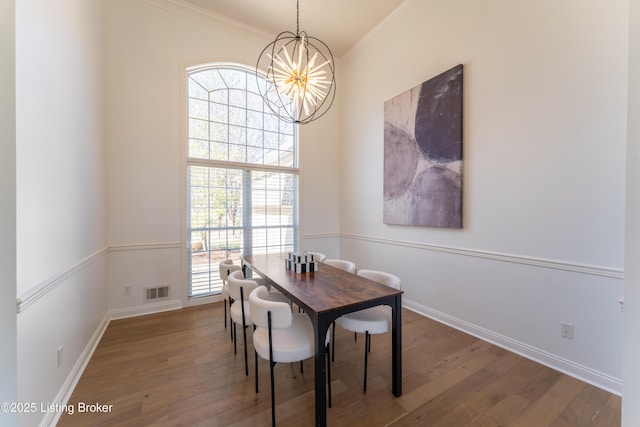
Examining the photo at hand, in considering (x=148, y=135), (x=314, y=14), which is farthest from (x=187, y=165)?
(x=314, y=14)

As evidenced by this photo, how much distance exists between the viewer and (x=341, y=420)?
1.64 m

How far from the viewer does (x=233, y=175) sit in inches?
155

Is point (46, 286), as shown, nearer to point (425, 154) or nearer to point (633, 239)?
point (633, 239)

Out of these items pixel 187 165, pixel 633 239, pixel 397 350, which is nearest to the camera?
pixel 633 239

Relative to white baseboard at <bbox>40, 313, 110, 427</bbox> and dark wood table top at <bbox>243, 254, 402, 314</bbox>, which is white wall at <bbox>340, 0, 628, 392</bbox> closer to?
dark wood table top at <bbox>243, 254, 402, 314</bbox>

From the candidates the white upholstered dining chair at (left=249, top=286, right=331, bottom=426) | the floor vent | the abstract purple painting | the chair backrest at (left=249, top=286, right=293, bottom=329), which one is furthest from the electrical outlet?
the floor vent

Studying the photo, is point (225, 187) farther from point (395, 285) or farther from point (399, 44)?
point (399, 44)

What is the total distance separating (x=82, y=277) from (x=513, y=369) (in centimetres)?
385

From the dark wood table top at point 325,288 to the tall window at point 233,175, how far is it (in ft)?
4.90

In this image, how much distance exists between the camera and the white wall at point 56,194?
138cm

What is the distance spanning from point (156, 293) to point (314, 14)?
440 cm

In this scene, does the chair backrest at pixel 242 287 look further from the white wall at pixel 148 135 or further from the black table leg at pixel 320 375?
the white wall at pixel 148 135

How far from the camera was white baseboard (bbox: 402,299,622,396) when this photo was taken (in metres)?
1.93

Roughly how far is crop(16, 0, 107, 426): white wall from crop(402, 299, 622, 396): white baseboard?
3.48m
